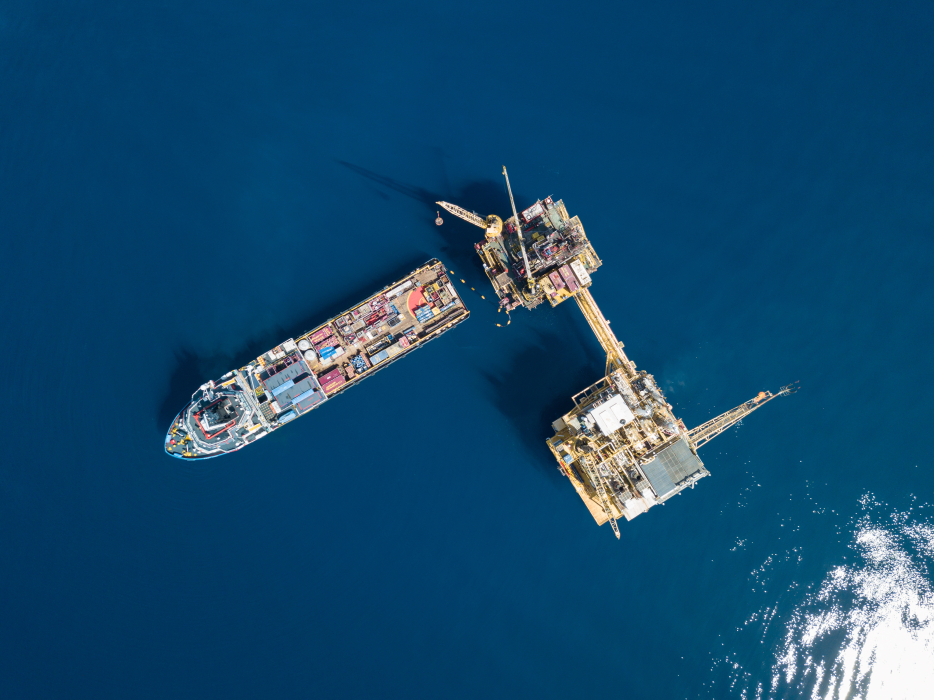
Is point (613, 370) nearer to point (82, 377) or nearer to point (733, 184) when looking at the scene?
point (733, 184)

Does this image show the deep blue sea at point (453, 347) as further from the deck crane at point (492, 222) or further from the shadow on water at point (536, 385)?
the deck crane at point (492, 222)

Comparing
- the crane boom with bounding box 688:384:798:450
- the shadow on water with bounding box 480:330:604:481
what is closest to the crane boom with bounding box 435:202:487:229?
the shadow on water with bounding box 480:330:604:481

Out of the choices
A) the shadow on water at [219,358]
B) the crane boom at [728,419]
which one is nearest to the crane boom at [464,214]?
the shadow on water at [219,358]

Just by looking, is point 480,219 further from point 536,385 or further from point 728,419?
point 728,419

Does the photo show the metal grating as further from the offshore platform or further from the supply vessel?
the supply vessel

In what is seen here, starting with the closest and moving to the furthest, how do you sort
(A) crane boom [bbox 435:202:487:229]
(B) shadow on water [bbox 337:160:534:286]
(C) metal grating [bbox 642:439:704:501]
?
(C) metal grating [bbox 642:439:704:501], (A) crane boom [bbox 435:202:487:229], (B) shadow on water [bbox 337:160:534:286]

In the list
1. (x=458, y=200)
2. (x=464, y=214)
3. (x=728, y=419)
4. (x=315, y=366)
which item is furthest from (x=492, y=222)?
(x=728, y=419)

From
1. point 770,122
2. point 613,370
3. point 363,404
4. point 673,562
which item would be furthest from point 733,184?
point 363,404
